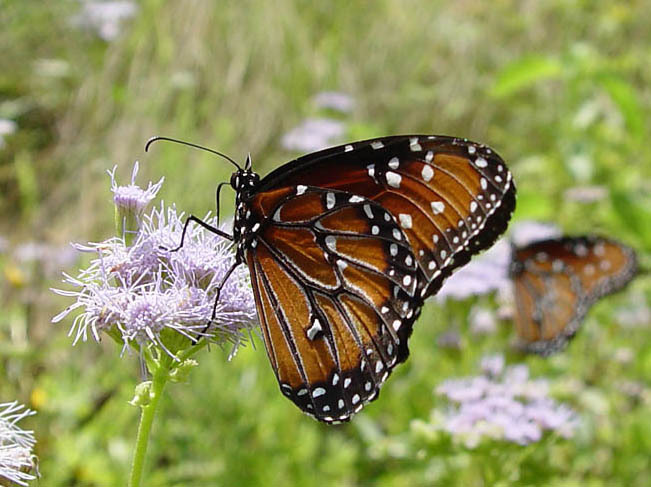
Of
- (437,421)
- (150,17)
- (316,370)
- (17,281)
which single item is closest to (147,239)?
(316,370)

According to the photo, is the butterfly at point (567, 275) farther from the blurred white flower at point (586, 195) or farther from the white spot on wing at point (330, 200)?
the white spot on wing at point (330, 200)

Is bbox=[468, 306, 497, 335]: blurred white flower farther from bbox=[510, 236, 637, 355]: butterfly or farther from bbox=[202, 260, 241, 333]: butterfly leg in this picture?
bbox=[202, 260, 241, 333]: butterfly leg

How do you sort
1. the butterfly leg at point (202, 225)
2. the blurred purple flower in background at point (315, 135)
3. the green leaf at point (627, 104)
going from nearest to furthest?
the butterfly leg at point (202, 225)
the green leaf at point (627, 104)
the blurred purple flower in background at point (315, 135)

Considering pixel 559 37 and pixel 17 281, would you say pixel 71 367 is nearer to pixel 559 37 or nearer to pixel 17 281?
pixel 17 281

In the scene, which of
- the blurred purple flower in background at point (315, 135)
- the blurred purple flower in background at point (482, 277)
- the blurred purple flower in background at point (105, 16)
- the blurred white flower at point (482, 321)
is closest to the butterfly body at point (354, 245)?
the blurred purple flower in background at point (482, 277)

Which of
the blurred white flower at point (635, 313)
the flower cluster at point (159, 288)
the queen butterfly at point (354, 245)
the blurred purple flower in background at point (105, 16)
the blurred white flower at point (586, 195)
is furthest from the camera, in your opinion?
the blurred purple flower in background at point (105, 16)

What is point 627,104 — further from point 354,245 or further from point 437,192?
point 354,245

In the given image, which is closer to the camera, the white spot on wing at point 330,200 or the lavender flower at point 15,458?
the lavender flower at point 15,458
